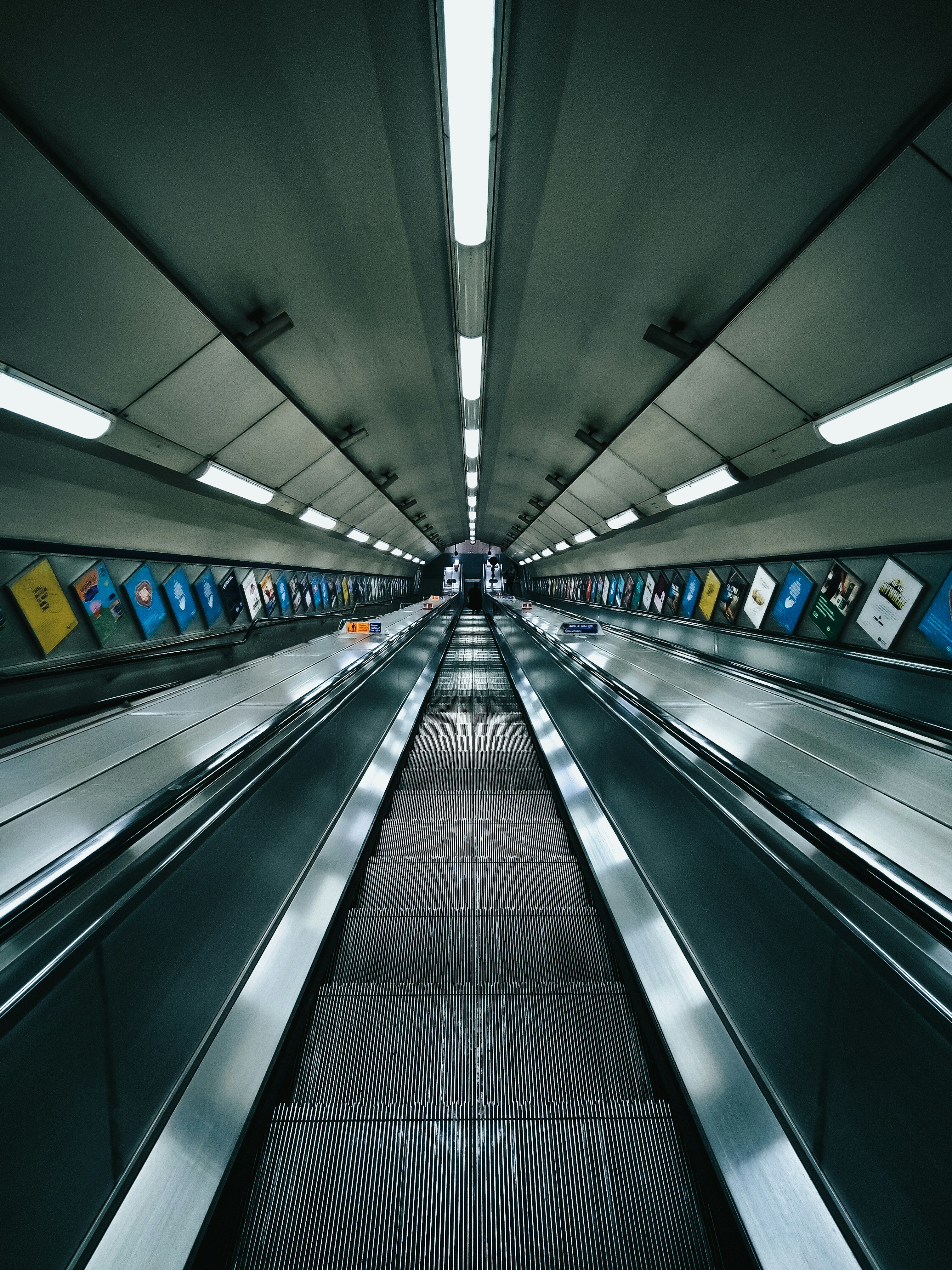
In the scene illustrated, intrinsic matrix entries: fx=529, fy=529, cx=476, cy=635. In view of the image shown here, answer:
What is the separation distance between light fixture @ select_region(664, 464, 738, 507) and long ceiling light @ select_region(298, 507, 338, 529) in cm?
566

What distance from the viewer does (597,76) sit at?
2553mm

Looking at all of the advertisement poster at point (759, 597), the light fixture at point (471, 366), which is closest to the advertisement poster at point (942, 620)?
the advertisement poster at point (759, 597)

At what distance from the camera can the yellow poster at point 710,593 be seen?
1011 cm

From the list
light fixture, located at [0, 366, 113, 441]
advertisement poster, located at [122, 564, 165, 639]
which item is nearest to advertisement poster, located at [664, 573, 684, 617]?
advertisement poster, located at [122, 564, 165, 639]

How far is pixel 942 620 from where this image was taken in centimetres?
546

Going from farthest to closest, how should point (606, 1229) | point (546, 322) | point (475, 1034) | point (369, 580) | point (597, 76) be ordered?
point (369, 580) → point (546, 322) → point (597, 76) → point (475, 1034) → point (606, 1229)

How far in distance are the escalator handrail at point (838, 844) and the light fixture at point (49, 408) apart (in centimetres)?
451

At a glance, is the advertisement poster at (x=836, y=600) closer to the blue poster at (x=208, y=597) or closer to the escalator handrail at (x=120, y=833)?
the escalator handrail at (x=120, y=833)

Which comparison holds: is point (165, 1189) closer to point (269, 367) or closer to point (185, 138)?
point (185, 138)

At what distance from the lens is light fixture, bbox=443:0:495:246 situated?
Answer: 209 centimetres

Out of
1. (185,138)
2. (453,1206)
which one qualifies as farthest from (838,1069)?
(185,138)

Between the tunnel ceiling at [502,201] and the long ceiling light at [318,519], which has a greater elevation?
the tunnel ceiling at [502,201]

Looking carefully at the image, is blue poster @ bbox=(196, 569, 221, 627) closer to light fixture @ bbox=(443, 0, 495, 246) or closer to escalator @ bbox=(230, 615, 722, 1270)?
escalator @ bbox=(230, 615, 722, 1270)

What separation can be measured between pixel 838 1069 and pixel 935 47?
3620 millimetres
